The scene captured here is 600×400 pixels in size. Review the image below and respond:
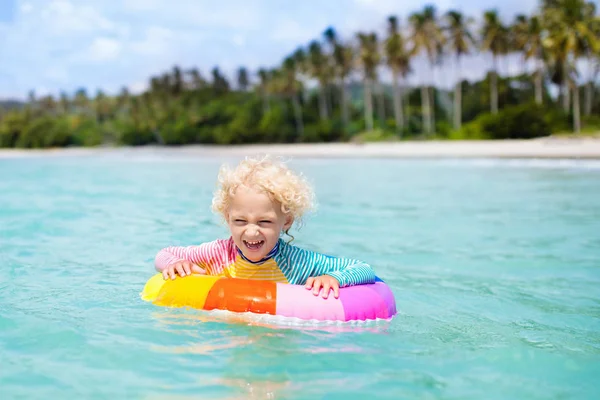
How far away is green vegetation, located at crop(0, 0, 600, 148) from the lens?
33719mm

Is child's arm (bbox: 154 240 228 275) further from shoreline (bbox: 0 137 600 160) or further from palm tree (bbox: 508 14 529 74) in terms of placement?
palm tree (bbox: 508 14 529 74)

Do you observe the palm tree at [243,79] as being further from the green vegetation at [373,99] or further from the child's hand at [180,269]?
the child's hand at [180,269]

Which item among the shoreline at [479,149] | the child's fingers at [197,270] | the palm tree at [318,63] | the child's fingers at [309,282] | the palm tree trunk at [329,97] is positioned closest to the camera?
the child's fingers at [309,282]

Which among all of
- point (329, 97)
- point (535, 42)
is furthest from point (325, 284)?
point (329, 97)

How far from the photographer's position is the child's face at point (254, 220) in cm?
307

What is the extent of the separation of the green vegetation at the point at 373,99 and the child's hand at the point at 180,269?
3122 centimetres

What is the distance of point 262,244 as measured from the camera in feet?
10.4

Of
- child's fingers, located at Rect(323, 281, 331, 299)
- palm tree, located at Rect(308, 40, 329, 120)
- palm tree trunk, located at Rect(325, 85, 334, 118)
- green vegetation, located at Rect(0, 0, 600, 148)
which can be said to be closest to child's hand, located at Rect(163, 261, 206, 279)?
child's fingers, located at Rect(323, 281, 331, 299)

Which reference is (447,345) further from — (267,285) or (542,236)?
(542,236)

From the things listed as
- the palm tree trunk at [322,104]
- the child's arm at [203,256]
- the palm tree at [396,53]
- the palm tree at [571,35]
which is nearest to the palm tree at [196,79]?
the palm tree trunk at [322,104]

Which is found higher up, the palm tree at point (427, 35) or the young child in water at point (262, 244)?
the palm tree at point (427, 35)

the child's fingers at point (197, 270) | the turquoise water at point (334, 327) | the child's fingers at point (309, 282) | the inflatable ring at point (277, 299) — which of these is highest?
the child's fingers at point (197, 270)

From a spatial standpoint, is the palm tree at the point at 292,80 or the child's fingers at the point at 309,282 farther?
the palm tree at the point at 292,80

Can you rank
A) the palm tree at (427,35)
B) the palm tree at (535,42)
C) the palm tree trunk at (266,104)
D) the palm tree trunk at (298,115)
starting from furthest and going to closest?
the palm tree trunk at (266,104)
the palm tree trunk at (298,115)
the palm tree at (427,35)
the palm tree at (535,42)
